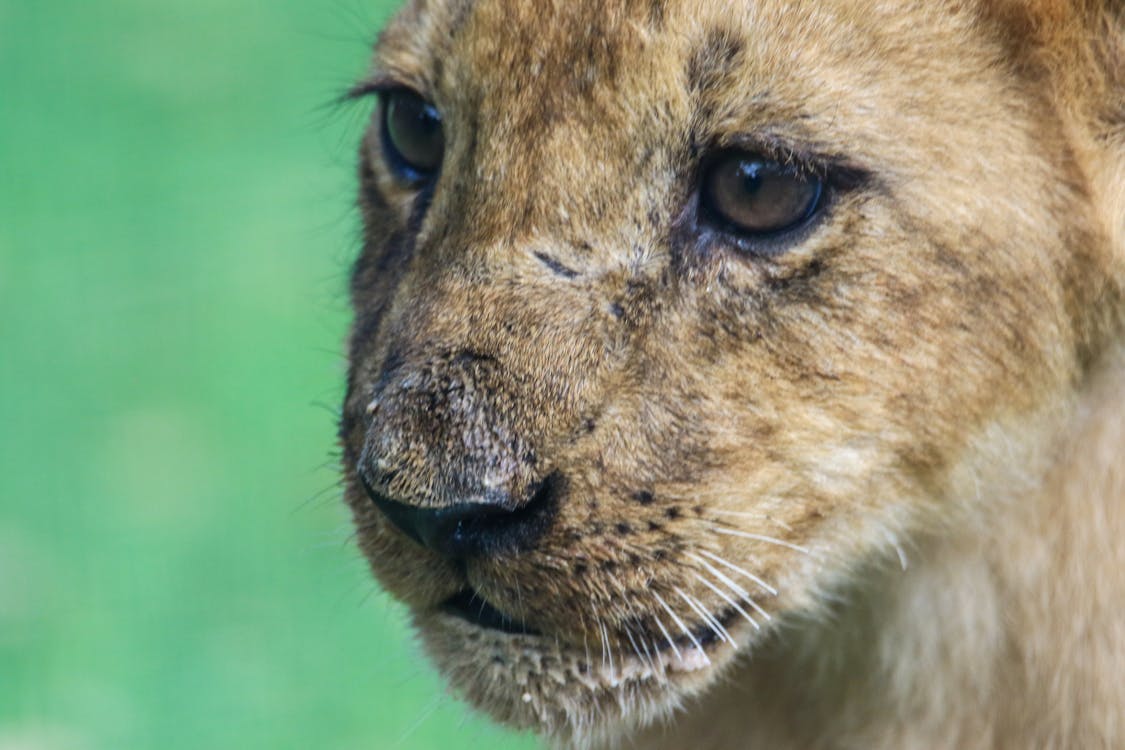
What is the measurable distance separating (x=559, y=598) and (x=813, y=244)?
765 millimetres

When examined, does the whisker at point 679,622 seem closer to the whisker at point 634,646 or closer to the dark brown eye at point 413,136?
the whisker at point 634,646

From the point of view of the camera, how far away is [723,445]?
9.92 feet

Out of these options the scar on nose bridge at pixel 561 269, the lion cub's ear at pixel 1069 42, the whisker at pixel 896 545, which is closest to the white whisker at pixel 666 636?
the whisker at pixel 896 545

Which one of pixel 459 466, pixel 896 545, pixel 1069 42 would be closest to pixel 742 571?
pixel 896 545

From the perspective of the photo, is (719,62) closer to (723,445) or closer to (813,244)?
(813,244)

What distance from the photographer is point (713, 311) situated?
3.08 m

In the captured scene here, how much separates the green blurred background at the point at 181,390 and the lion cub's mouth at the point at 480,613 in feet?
1.03

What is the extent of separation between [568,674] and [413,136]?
1.18 metres

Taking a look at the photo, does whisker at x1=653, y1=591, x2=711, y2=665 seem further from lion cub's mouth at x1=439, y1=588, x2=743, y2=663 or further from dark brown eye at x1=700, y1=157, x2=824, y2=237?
dark brown eye at x1=700, y1=157, x2=824, y2=237

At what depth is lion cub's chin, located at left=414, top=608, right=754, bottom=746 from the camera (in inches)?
120

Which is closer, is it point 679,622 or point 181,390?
point 679,622

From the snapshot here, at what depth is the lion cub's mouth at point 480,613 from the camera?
3.03 m

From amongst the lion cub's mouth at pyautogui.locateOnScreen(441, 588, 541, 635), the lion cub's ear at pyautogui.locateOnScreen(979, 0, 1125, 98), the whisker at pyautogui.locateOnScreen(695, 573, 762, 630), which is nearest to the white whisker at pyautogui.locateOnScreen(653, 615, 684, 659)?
the whisker at pyautogui.locateOnScreen(695, 573, 762, 630)

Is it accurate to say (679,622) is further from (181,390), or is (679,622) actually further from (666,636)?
(181,390)
